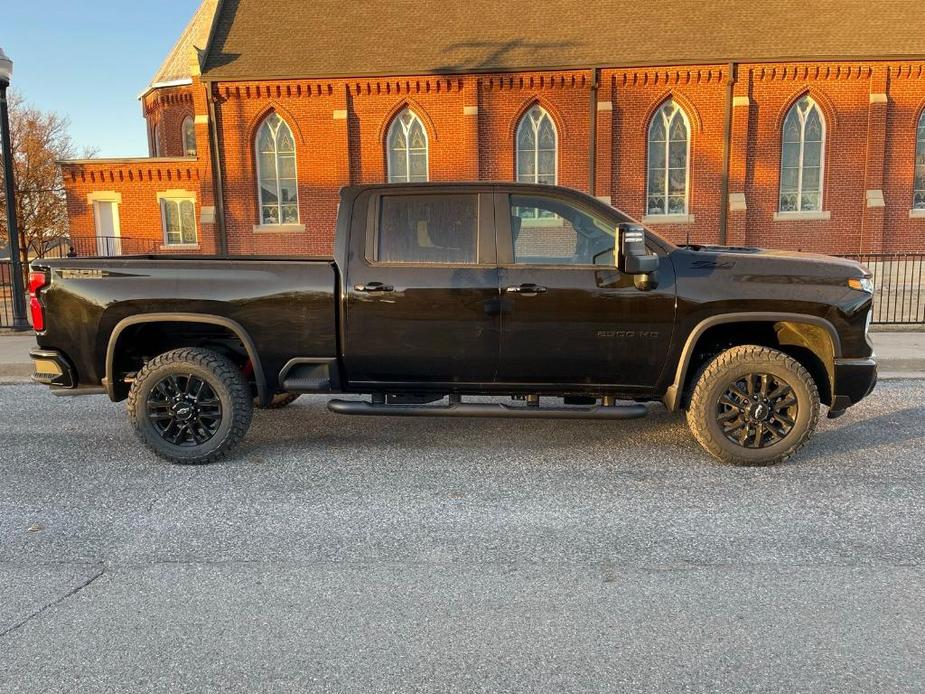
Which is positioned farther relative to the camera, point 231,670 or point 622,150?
point 622,150

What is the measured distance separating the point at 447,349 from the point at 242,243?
65.7 feet

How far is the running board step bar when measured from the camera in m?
4.92

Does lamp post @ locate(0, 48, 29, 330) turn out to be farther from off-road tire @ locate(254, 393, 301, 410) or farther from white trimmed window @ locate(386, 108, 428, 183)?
white trimmed window @ locate(386, 108, 428, 183)

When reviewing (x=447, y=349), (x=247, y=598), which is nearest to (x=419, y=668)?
(x=247, y=598)

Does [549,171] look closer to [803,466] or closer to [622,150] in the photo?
[622,150]

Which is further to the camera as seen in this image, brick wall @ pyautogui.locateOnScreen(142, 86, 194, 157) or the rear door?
brick wall @ pyautogui.locateOnScreen(142, 86, 194, 157)

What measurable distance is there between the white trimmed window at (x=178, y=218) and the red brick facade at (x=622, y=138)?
1.21m

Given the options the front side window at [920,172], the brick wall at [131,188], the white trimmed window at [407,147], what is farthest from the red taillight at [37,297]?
the front side window at [920,172]

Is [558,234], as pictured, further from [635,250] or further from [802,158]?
[802,158]

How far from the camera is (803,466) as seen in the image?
4938 millimetres

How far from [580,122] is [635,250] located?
18.9 meters

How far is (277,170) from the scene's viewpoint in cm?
2316

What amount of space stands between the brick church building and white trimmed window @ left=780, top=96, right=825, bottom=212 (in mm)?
48

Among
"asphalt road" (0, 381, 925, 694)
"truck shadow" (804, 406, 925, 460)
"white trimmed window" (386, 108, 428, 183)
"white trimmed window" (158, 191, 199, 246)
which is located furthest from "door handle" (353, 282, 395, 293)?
"white trimmed window" (158, 191, 199, 246)
